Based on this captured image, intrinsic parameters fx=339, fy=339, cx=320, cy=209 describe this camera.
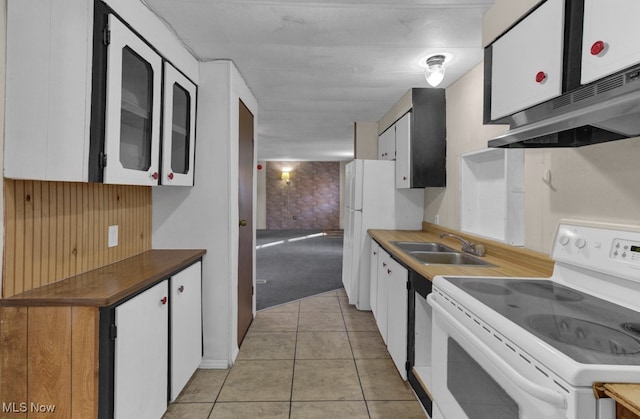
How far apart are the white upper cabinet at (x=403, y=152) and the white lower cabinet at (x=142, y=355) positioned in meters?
2.26

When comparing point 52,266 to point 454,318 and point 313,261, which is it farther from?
point 313,261

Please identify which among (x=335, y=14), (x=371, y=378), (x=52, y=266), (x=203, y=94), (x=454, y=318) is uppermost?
(x=335, y=14)

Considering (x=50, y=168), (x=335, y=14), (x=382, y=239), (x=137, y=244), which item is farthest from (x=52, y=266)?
(x=382, y=239)

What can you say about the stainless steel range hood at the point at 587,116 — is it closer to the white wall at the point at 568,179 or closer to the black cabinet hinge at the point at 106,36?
the white wall at the point at 568,179

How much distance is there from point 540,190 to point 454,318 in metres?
0.98

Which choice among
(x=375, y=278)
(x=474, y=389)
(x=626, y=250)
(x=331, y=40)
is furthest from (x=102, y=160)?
(x=375, y=278)

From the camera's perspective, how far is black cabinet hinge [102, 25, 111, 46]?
1342 millimetres

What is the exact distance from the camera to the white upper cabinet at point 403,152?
10.2 feet

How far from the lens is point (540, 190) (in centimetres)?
179

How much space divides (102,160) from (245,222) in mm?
1555

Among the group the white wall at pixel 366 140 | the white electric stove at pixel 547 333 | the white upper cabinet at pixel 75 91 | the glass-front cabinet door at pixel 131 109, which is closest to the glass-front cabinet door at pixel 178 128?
the glass-front cabinet door at pixel 131 109

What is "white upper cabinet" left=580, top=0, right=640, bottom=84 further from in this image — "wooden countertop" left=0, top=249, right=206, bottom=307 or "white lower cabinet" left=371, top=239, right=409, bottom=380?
"wooden countertop" left=0, top=249, right=206, bottom=307

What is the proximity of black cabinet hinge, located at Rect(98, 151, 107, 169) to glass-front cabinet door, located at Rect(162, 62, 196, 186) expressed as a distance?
544 mm

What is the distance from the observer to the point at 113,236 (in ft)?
6.29
